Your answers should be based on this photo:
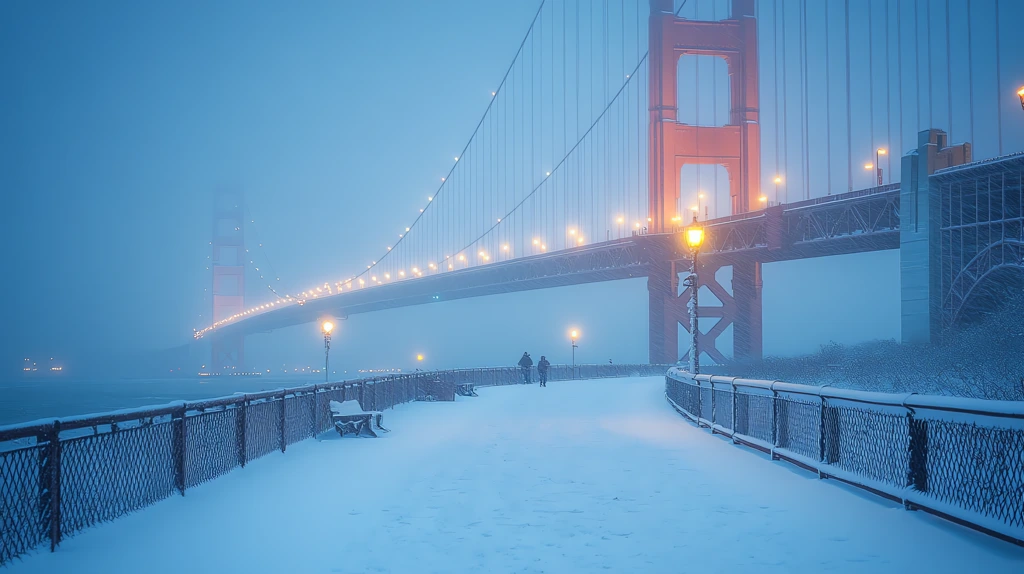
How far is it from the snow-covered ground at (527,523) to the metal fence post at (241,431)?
1.03 feet

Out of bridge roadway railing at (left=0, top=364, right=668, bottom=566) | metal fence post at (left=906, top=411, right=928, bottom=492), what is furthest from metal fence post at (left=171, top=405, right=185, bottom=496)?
metal fence post at (left=906, top=411, right=928, bottom=492)

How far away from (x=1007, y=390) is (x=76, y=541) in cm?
2082

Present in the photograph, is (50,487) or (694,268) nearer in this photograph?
(50,487)

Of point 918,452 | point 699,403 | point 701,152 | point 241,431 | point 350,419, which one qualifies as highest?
point 701,152

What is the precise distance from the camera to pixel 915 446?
7.45 m

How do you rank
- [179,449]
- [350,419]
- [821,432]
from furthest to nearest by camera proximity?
[350,419]
[821,432]
[179,449]

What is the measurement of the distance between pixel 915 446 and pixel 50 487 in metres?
7.29

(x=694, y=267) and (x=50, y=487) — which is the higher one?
(x=694, y=267)

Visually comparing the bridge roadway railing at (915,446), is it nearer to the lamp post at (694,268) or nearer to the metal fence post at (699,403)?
the metal fence post at (699,403)

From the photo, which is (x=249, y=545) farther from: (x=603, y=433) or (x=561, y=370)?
(x=561, y=370)

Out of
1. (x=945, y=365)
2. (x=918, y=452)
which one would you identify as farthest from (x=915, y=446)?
(x=945, y=365)

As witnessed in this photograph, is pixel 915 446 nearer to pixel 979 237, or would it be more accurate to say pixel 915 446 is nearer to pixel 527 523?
pixel 527 523

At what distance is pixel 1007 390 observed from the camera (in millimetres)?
20406

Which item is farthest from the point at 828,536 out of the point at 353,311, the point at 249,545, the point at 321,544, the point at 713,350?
the point at 353,311
